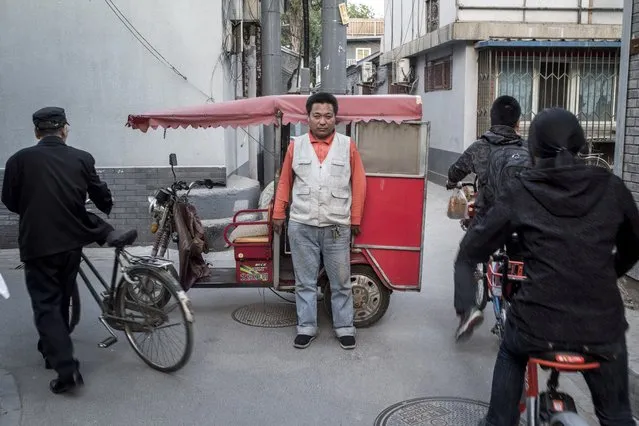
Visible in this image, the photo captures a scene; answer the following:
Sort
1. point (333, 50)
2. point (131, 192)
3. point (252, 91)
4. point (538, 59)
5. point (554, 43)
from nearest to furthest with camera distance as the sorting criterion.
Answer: point (333, 50)
point (131, 192)
point (252, 91)
point (554, 43)
point (538, 59)

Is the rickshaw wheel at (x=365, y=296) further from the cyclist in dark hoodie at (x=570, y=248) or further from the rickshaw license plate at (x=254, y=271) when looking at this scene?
the cyclist in dark hoodie at (x=570, y=248)

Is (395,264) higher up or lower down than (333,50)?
lower down

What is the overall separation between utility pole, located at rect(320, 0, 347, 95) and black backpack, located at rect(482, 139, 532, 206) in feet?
10.1

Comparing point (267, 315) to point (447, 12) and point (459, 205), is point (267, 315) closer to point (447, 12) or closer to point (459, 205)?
point (459, 205)

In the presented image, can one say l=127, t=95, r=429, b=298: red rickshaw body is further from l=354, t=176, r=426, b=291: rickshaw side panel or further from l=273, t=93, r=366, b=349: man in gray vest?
l=273, t=93, r=366, b=349: man in gray vest

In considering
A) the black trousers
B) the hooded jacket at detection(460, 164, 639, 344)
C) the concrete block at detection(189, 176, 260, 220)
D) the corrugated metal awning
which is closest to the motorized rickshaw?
the black trousers

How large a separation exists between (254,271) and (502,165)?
7.61 feet

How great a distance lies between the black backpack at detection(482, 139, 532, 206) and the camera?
14.8 ft

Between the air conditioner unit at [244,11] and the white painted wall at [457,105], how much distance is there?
4890 mm

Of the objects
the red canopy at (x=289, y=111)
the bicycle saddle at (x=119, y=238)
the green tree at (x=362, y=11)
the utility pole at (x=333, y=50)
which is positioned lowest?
the bicycle saddle at (x=119, y=238)

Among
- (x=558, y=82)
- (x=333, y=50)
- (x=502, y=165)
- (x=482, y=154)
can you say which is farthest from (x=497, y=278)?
(x=558, y=82)

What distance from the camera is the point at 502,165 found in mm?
4637

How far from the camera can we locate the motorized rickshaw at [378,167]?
5238 millimetres

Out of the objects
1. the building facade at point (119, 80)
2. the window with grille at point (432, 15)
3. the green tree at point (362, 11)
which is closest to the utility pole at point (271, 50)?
the building facade at point (119, 80)
